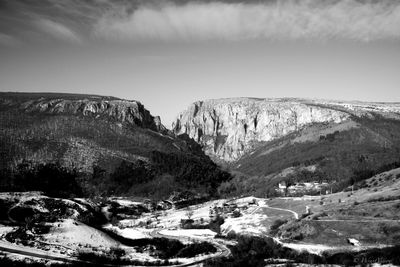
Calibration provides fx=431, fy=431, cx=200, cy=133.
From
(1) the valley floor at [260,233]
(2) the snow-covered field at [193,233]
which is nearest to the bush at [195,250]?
(1) the valley floor at [260,233]

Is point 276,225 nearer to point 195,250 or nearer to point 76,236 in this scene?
point 195,250

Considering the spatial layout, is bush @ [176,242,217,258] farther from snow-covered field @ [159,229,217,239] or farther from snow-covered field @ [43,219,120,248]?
snow-covered field @ [159,229,217,239]

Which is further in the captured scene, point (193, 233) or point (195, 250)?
point (193, 233)

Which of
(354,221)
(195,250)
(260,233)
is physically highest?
(354,221)

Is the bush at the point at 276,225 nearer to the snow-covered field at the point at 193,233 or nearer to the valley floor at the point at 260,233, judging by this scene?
the valley floor at the point at 260,233

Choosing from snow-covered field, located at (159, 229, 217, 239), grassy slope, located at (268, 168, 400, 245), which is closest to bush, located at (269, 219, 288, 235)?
grassy slope, located at (268, 168, 400, 245)

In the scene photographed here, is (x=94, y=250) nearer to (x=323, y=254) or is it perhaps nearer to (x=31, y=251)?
(x=31, y=251)

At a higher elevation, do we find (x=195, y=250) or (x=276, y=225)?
(x=276, y=225)

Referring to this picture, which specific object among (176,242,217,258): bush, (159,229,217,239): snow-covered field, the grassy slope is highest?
the grassy slope

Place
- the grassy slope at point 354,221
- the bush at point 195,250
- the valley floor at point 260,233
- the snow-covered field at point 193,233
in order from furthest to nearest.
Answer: the snow-covered field at point 193,233, the grassy slope at point 354,221, the bush at point 195,250, the valley floor at point 260,233

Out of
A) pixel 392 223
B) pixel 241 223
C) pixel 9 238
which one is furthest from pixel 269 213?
pixel 9 238

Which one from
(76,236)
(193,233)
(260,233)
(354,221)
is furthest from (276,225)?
(76,236)
